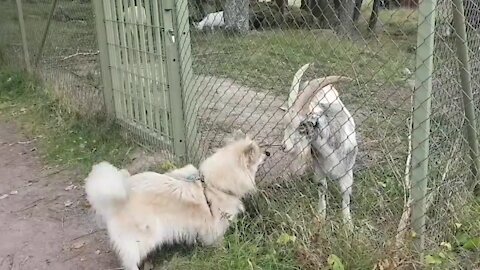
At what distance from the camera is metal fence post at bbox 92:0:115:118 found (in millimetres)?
5133

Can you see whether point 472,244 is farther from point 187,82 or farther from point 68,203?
point 68,203

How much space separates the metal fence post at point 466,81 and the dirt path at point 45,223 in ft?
7.70

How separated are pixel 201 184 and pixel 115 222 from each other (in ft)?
1.88

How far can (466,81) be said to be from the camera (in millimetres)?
3275

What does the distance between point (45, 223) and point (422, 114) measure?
281 cm

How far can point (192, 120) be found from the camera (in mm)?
4234

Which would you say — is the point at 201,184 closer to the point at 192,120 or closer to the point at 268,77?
the point at 192,120

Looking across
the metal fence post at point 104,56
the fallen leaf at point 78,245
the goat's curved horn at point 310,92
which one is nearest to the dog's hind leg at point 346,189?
the goat's curved horn at point 310,92

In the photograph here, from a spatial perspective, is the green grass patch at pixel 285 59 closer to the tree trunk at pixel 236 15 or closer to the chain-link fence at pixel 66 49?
the chain-link fence at pixel 66 49

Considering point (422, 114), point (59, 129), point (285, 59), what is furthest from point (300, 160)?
point (285, 59)

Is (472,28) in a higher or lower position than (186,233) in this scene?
higher

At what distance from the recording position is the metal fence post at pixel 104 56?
5.13 m

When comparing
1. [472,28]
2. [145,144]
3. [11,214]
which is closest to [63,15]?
[145,144]

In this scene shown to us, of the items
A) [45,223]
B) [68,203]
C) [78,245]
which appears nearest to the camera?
[78,245]
